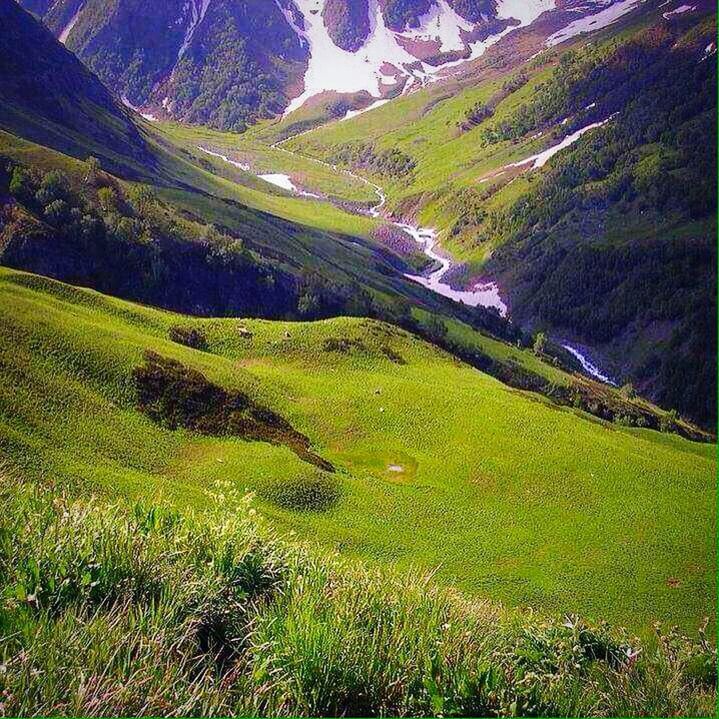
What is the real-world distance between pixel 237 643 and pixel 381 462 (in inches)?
1564

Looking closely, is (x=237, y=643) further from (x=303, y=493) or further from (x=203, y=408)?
(x=203, y=408)

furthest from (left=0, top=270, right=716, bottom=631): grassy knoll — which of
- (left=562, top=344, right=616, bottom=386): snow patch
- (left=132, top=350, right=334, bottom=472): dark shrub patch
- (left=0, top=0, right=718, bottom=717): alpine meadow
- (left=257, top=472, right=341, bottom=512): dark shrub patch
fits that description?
(left=562, top=344, right=616, bottom=386): snow patch

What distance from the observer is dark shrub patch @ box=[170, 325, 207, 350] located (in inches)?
2226

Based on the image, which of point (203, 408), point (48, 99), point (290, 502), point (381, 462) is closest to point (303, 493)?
point (290, 502)

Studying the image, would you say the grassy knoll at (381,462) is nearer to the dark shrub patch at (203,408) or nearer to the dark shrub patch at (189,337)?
the dark shrub patch at (189,337)

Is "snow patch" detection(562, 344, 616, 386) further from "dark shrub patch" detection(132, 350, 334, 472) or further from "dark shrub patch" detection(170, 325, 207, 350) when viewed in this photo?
"dark shrub patch" detection(132, 350, 334, 472)

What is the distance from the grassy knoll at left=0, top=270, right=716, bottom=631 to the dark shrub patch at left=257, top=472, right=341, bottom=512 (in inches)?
4.0

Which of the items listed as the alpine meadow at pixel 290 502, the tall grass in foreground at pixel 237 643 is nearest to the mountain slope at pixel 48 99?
the alpine meadow at pixel 290 502

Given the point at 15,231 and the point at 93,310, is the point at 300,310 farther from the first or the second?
the point at 93,310

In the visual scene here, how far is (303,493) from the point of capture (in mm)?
37156

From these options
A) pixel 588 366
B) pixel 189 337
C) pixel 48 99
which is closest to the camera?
pixel 189 337

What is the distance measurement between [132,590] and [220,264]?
99.2m

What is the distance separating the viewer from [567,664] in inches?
363

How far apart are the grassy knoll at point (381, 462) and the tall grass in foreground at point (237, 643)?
43.7 feet
